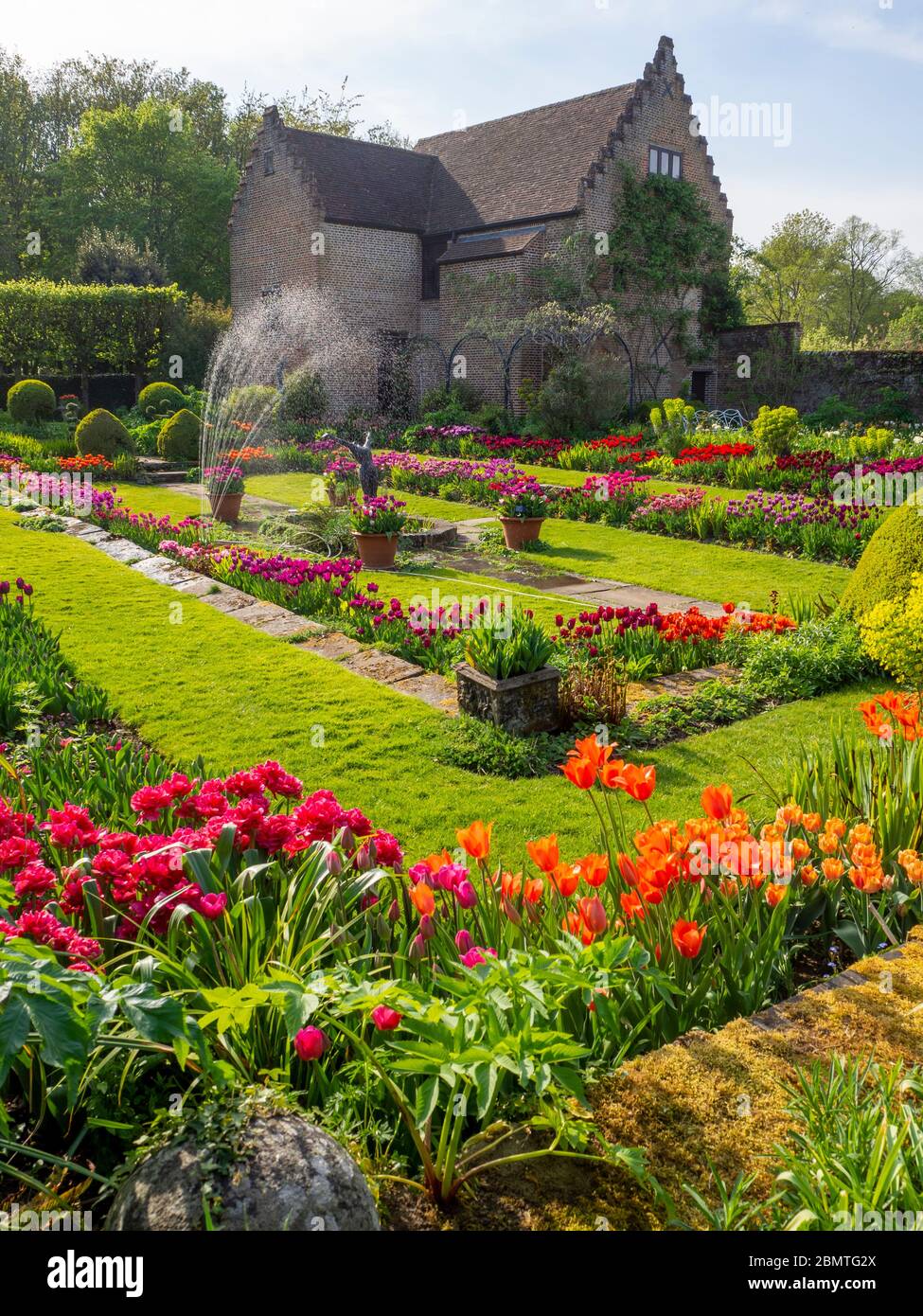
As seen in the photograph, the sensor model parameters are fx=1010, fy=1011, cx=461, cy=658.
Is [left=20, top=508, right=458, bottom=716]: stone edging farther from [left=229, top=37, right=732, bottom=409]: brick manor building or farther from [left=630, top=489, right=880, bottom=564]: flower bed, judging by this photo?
[left=229, top=37, right=732, bottom=409]: brick manor building

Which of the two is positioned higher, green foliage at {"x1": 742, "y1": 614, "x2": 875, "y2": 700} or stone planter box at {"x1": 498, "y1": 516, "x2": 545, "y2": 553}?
stone planter box at {"x1": 498, "y1": 516, "x2": 545, "y2": 553}

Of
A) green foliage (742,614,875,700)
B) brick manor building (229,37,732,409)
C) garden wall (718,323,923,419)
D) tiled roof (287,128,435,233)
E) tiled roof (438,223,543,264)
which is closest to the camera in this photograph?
green foliage (742,614,875,700)

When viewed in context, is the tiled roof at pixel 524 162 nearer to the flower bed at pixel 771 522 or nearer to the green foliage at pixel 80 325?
the green foliage at pixel 80 325

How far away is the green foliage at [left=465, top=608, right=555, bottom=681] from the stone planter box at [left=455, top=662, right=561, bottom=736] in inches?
2.1

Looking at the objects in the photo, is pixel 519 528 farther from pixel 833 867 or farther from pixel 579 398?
pixel 579 398

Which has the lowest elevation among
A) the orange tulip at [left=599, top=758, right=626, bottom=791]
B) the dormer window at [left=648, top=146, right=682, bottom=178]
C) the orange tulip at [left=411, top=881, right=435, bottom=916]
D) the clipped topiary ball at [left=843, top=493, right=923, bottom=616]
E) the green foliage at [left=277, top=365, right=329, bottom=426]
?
the orange tulip at [left=411, top=881, right=435, bottom=916]

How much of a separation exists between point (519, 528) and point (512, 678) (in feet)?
24.0

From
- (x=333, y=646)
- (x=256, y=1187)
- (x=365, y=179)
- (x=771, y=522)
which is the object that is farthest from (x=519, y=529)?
(x=365, y=179)

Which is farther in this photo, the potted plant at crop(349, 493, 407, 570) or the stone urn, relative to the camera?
the potted plant at crop(349, 493, 407, 570)

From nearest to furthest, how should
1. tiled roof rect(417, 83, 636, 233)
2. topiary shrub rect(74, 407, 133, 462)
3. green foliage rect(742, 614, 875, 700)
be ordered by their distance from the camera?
green foliage rect(742, 614, 875, 700)
topiary shrub rect(74, 407, 133, 462)
tiled roof rect(417, 83, 636, 233)

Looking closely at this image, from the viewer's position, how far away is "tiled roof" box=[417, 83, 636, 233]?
28.3 metres

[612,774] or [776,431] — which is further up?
[776,431]

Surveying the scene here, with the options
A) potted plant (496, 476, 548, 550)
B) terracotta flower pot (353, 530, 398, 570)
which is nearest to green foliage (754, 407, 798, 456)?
potted plant (496, 476, 548, 550)

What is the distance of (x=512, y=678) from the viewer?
646 centimetres
